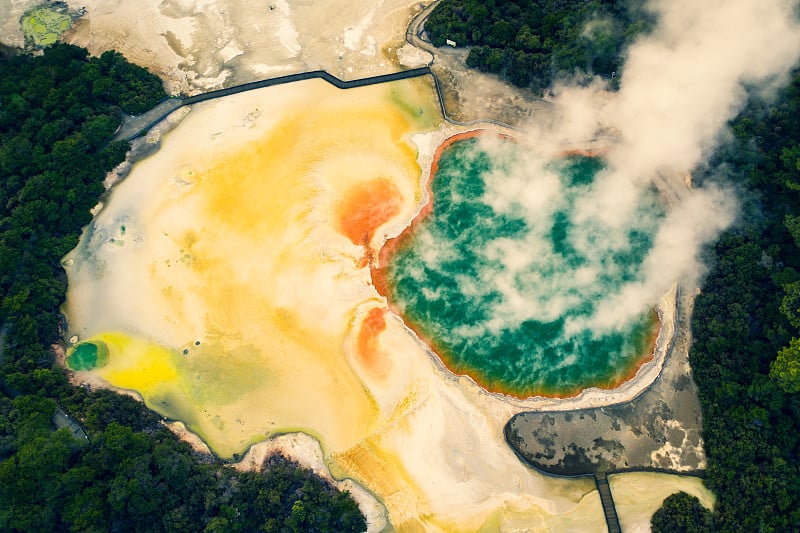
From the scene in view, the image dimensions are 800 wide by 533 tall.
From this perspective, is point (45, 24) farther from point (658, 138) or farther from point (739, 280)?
point (739, 280)

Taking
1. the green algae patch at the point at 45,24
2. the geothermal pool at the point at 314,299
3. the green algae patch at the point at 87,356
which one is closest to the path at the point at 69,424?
the geothermal pool at the point at 314,299

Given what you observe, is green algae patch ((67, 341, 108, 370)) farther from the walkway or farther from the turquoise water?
the turquoise water

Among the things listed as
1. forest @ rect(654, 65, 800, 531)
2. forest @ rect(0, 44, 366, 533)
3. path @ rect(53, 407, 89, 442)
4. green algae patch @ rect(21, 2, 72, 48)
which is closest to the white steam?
forest @ rect(654, 65, 800, 531)

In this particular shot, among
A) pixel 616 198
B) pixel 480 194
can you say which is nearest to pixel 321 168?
pixel 480 194

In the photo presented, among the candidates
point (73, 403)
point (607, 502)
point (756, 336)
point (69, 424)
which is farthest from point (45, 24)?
point (756, 336)

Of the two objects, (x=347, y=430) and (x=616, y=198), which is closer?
(x=347, y=430)

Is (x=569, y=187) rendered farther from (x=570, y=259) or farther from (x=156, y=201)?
(x=156, y=201)

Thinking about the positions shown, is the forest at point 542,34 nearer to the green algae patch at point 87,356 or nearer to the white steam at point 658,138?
the white steam at point 658,138
